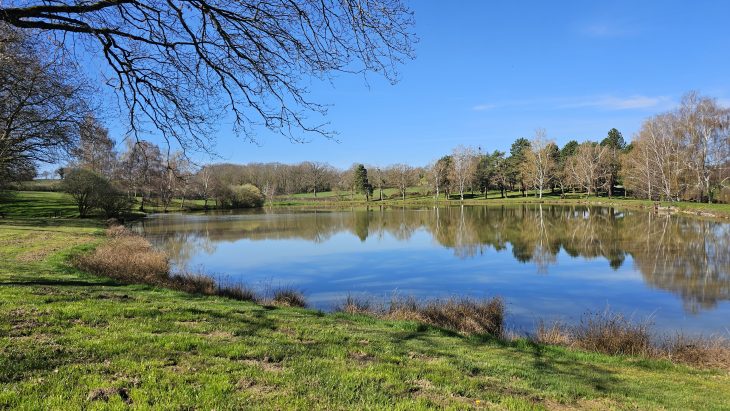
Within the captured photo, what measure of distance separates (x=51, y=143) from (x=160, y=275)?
41.8ft

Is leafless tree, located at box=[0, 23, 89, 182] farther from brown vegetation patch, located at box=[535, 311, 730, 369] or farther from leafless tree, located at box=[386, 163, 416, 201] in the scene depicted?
leafless tree, located at box=[386, 163, 416, 201]

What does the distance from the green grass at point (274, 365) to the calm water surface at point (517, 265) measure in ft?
14.0

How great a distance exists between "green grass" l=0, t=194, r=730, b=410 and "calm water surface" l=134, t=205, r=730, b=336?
427 centimetres

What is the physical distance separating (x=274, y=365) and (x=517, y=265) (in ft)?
54.4

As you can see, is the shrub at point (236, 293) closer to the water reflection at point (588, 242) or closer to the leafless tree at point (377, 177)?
the water reflection at point (588, 242)

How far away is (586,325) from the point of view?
417 inches

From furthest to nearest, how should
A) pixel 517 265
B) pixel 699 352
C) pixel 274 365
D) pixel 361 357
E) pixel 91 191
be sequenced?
pixel 91 191, pixel 517 265, pixel 699 352, pixel 361 357, pixel 274 365

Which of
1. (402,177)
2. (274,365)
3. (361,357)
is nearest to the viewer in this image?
(274,365)

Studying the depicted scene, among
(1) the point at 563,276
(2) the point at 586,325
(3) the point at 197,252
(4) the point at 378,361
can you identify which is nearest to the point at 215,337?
(4) the point at 378,361

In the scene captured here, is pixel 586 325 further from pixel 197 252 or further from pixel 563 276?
pixel 197 252

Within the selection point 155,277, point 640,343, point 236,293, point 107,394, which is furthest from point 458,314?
point 155,277

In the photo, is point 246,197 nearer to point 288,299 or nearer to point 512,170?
point 512,170

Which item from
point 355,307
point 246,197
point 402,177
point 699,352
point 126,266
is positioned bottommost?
point 699,352

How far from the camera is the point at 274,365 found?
4.93 metres
